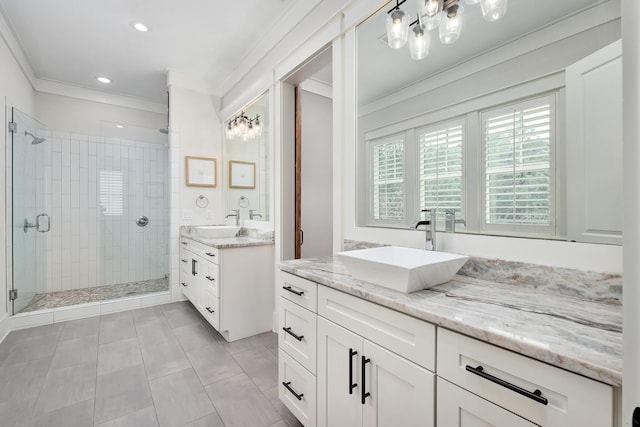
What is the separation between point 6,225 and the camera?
268cm

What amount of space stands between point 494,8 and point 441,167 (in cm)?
70

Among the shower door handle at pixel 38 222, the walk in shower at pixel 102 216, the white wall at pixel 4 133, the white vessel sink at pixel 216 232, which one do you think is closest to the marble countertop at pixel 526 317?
the white vessel sink at pixel 216 232

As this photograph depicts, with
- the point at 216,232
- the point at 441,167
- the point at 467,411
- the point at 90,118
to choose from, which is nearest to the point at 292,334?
the point at 467,411

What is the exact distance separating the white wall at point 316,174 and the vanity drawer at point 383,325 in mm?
2013

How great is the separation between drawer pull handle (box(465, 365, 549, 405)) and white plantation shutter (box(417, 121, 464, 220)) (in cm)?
80

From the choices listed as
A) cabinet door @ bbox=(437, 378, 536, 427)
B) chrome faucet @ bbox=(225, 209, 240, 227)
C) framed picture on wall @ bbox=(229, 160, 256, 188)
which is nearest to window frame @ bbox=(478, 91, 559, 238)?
cabinet door @ bbox=(437, 378, 536, 427)

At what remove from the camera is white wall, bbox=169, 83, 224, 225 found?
11.6 feet

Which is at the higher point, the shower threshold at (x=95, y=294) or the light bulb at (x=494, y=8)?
the light bulb at (x=494, y=8)

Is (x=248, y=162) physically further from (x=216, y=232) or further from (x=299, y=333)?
(x=299, y=333)

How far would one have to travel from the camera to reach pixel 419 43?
1503mm

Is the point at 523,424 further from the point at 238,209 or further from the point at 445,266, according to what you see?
the point at 238,209

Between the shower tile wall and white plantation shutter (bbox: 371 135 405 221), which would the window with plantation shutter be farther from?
the shower tile wall

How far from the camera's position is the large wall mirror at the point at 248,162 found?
2.97 m

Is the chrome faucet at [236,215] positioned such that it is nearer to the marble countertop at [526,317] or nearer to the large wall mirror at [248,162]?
the large wall mirror at [248,162]
